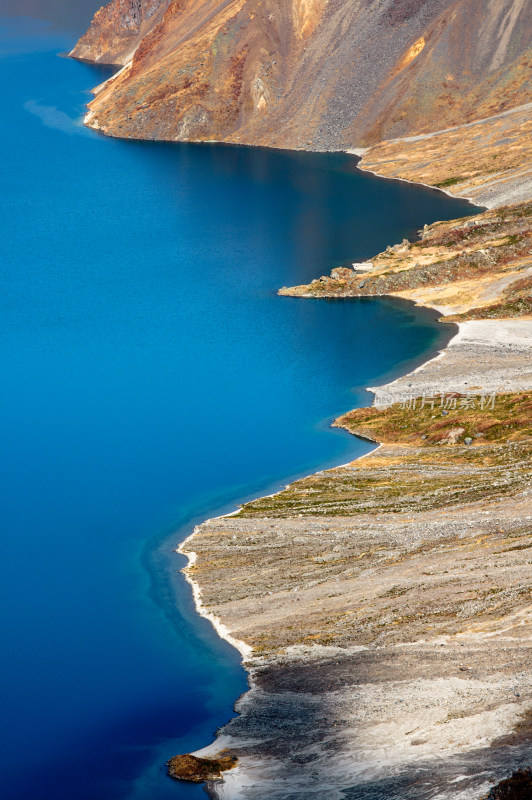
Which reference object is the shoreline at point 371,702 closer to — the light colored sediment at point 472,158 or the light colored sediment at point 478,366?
the light colored sediment at point 478,366

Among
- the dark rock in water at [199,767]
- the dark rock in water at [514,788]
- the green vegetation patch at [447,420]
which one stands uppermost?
the green vegetation patch at [447,420]

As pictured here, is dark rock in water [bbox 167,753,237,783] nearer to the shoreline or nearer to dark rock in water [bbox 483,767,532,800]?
the shoreline

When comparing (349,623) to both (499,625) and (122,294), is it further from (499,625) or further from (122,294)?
(122,294)

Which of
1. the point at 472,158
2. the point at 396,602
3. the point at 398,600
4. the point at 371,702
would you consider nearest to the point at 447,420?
the point at 398,600

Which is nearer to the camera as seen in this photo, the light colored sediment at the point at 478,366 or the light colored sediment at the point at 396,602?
the light colored sediment at the point at 396,602

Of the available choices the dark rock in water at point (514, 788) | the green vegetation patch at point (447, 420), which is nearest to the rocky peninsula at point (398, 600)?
the dark rock in water at point (514, 788)
